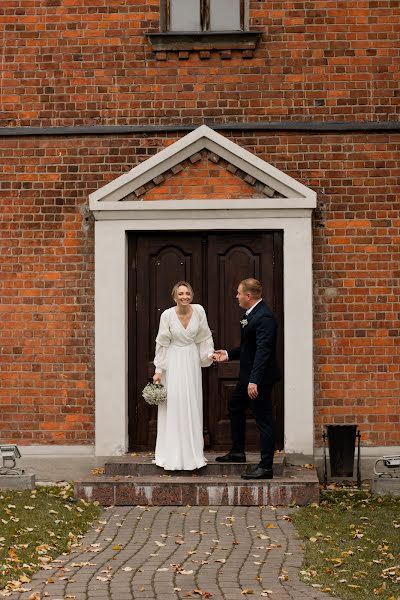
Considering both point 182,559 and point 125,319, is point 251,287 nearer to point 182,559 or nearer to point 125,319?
point 125,319

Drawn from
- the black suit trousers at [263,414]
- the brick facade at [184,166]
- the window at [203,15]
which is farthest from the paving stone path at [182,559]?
the window at [203,15]

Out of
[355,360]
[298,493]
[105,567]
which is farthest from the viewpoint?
[355,360]

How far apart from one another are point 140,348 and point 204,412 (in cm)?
95

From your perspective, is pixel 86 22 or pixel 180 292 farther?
pixel 86 22

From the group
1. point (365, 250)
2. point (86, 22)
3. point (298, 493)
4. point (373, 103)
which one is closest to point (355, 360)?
point (365, 250)

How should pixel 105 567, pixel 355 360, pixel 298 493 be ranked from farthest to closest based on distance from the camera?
pixel 355 360 < pixel 298 493 < pixel 105 567

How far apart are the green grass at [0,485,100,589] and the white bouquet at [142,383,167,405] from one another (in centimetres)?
118

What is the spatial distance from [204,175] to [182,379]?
7.38 feet

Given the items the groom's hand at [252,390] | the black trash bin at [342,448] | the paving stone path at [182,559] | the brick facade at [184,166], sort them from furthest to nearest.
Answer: the brick facade at [184,166], the black trash bin at [342,448], the groom's hand at [252,390], the paving stone path at [182,559]

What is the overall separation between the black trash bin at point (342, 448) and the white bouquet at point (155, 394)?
169 cm

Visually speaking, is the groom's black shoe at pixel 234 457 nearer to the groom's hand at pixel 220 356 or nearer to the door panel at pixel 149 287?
the groom's hand at pixel 220 356

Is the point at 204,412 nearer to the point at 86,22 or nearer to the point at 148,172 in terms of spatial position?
the point at 148,172

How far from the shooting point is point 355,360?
12.0 meters

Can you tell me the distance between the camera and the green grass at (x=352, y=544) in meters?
7.57
